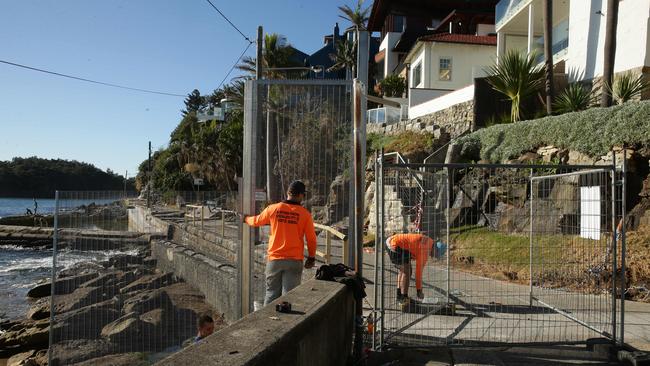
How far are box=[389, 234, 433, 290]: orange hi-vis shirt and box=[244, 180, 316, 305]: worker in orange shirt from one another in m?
1.00

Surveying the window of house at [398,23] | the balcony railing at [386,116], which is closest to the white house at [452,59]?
the balcony railing at [386,116]

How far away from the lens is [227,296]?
1087cm

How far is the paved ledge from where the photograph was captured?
8.54 feet

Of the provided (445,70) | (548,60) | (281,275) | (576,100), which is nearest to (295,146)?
(281,275)

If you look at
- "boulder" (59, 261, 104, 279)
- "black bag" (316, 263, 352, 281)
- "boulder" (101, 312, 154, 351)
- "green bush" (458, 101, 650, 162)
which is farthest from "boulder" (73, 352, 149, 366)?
"green bush" (458, 101, 650, 162)

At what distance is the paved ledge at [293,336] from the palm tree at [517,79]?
14.6m

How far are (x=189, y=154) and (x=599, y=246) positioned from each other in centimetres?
4241

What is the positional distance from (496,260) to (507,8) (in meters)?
20.8

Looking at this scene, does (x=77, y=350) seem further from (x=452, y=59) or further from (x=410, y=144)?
(x=452, y=59)

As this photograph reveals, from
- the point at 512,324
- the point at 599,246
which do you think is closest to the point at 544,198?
the point at 599,246

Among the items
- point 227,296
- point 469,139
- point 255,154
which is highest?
point 469,139

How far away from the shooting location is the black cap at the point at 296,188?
221 inches

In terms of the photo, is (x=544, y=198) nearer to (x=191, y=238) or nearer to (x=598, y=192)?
(x=598, y=192)

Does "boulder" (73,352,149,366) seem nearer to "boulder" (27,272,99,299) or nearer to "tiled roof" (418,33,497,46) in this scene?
"boulder" (27,272,99,299)
